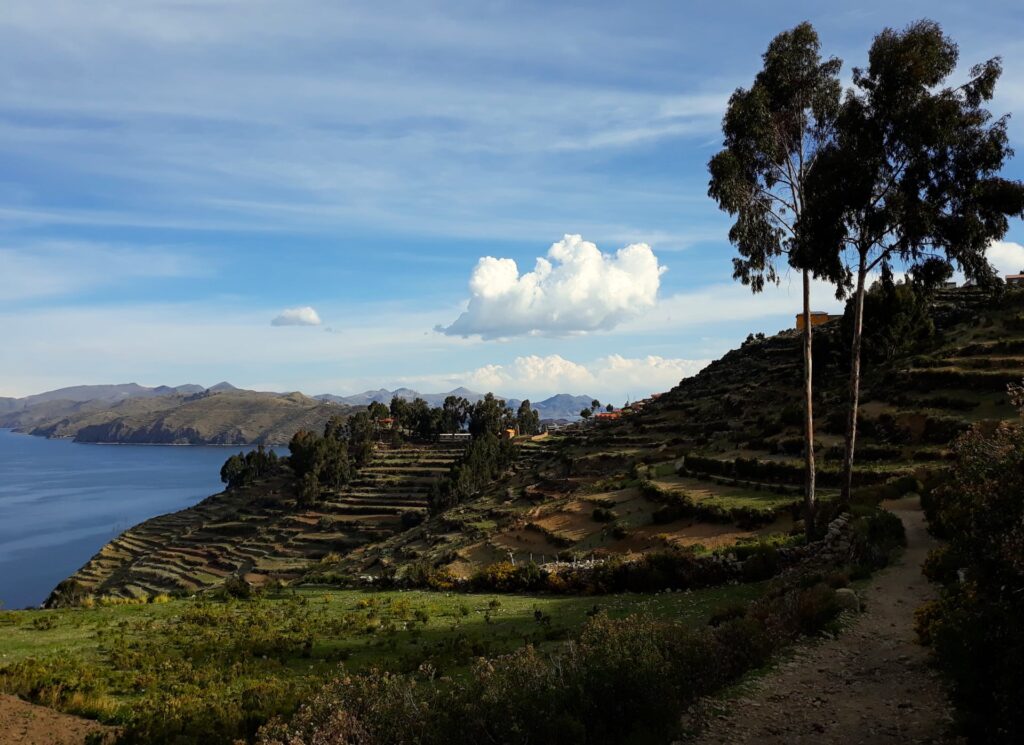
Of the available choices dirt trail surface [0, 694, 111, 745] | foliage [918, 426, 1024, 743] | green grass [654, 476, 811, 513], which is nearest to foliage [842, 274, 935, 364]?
green grass [654, 476, 811, 513]

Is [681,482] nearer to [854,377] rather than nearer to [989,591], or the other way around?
[854,377]

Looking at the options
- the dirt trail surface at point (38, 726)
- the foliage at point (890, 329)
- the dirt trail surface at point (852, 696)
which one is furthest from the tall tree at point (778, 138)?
the foliage at point (890, 329)

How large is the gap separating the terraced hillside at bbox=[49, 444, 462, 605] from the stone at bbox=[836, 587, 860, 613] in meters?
67.0

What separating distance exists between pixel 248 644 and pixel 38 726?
6014 mm

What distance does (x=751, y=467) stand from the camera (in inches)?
1471

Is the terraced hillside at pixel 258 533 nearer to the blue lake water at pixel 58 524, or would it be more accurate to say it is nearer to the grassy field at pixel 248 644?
the blue lake water at pixel 58 524

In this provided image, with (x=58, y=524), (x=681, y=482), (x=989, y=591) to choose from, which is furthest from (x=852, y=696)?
(x=58, y=524)

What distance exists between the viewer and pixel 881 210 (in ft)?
67.6

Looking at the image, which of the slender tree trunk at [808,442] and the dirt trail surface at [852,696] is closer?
the dirt trail surface at [852,696]

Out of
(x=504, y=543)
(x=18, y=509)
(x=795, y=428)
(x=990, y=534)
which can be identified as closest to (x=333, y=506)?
(x=504, y=543)

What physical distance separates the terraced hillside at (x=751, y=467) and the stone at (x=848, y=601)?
32.8 feet

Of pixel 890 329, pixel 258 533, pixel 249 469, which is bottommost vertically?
pixel 258 533

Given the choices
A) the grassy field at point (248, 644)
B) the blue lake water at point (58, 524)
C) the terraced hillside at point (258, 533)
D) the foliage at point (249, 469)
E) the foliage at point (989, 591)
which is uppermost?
the foliage at point (989, 591)

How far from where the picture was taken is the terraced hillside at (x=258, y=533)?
259ft
